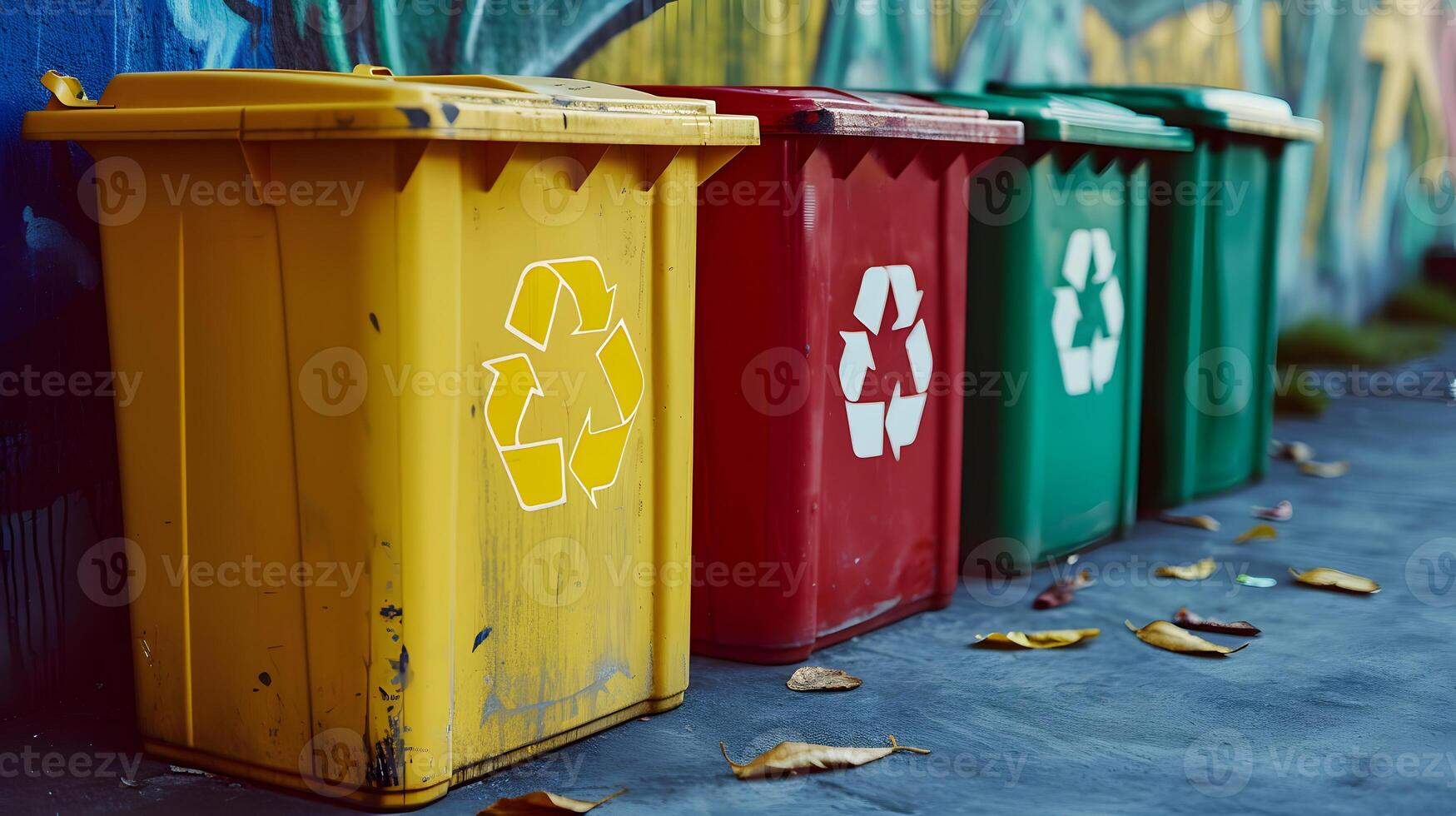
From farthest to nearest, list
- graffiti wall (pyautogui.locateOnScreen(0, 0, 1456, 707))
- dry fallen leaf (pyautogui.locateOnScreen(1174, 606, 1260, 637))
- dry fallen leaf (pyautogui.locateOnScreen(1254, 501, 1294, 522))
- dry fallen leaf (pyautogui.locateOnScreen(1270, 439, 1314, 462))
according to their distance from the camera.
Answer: dry fallen leaf (pyautogui.locateOnScreen(1270, 439, 1314, 462)) < dry fallen leaf (pyautogui.locateOnScreen(1254, 501, 1294, 522)) < dry fallen leaf (pyautogui.locateOnScreen(1174, 606, 1260, 637)) < graffiti wall (pyautogui.locateOnScreen(0, 0, 1456, 707))

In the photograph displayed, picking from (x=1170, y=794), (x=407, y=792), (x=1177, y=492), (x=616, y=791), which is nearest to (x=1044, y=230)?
(x=1177, y=492)

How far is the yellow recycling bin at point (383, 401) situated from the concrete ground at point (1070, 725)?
0.56 ft

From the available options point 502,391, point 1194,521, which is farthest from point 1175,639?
point 502,391

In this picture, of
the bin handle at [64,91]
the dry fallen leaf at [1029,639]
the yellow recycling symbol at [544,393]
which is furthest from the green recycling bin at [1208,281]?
the bin handle at [64,91]

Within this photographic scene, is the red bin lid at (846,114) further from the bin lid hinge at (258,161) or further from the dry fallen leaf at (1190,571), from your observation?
the dry fallen leaf at (1190,571)

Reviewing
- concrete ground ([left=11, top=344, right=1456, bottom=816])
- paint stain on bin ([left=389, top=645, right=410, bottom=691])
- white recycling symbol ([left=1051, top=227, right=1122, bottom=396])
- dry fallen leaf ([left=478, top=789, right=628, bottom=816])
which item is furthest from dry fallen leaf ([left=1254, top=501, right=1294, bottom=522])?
paint stain on bin ([left=389, top=645, right=410, bottom=691])

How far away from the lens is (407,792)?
2475 mm

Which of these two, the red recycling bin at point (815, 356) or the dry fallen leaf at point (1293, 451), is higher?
the red recycling bin at point (815, 356)

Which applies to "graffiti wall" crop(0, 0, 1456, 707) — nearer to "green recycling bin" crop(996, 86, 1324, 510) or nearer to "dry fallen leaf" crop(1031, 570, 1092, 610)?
"green recycling bin" crop(996, 86, 1324, 510)

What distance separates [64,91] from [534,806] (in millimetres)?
1528

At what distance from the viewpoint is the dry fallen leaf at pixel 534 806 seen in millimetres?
2467

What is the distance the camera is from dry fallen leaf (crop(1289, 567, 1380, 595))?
13.1ft

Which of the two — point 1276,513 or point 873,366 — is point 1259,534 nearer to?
point 1276,513

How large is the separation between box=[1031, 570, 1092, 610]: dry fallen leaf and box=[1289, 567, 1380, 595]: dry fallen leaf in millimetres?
580
